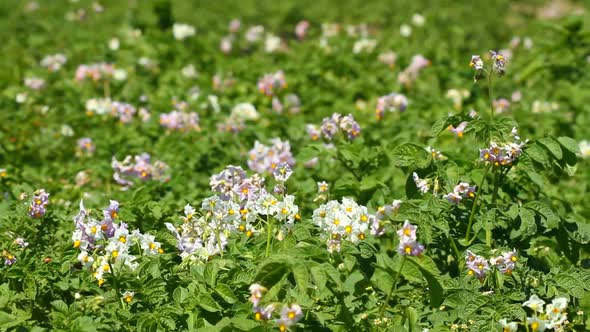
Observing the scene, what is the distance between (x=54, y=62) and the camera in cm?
640

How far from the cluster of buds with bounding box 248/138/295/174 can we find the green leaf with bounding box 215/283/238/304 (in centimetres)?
152

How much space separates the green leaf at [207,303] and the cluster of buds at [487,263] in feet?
3.35

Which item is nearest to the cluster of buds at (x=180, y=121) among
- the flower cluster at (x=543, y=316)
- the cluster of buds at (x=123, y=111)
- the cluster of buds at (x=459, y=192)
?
the cluster of buds at (x=123, y=111)

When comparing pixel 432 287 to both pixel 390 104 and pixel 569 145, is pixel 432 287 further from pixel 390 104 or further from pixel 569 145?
pixel 390 104

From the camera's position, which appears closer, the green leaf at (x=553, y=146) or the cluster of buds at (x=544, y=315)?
the cluster of buds at (x=544, y=315)

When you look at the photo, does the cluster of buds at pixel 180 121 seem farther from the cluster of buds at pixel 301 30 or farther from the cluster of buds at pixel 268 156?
the cluster of buds at pixel 301 30

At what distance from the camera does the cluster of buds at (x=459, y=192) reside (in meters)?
3.23

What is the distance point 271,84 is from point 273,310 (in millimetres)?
3330

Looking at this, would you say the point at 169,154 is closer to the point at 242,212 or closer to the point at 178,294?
the point at 242,212

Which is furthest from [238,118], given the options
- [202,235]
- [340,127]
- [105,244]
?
[105,244]

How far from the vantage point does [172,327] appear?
285 centimetres

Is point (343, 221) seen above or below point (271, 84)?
above

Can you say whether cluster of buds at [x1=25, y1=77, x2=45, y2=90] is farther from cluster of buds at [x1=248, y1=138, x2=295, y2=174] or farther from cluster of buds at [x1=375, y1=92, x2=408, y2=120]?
cluster of buds at [x1=375, y1=92, x2=408, y2=120]

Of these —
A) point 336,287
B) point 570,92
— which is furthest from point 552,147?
point 570,92
